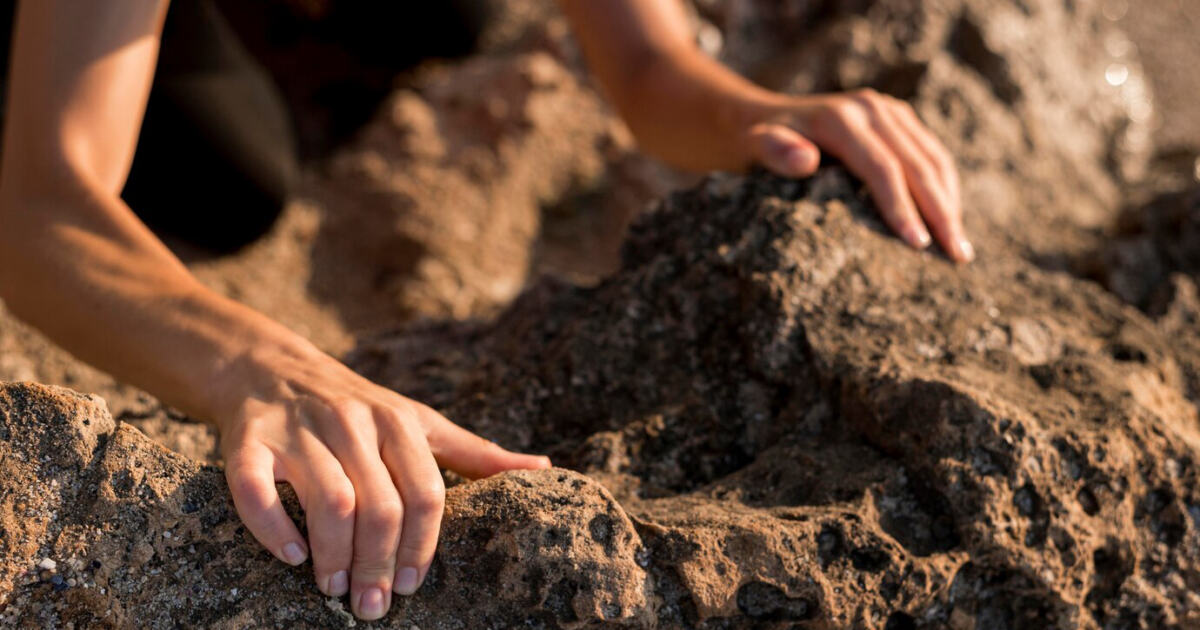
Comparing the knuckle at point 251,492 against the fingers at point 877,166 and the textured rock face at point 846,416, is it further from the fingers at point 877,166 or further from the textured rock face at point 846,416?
the fingers at point 877,166

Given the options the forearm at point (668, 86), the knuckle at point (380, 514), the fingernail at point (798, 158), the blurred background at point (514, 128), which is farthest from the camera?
the blurred background at point (514, 128)

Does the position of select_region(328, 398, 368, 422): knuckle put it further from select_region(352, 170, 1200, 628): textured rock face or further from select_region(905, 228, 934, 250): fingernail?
select_region(905, 228, 934, 250): fingernail

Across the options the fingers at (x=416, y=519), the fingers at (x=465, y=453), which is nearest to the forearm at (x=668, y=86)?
the fingers at (x=465, y=453)

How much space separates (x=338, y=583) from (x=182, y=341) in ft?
1.02

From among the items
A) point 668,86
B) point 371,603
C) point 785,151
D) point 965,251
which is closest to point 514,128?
point 668,86

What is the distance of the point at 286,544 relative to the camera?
846mm

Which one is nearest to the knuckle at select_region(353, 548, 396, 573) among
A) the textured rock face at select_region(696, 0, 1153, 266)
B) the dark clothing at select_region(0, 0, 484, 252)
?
the textured rock face at select_region(696, 0, 1153, 266)

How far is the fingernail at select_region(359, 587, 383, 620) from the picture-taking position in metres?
0.84

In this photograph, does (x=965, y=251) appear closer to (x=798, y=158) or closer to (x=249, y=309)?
(x=798, y=158)

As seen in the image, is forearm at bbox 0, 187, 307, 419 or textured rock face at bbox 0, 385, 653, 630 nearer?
textured rock face at bbox 0, 385, 653, 630

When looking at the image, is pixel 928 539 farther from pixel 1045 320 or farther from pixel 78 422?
pixel 78 422

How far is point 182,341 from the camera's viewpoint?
996 mm

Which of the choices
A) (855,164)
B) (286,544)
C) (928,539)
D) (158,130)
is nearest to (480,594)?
(286,544)

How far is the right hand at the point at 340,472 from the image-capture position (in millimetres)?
842
